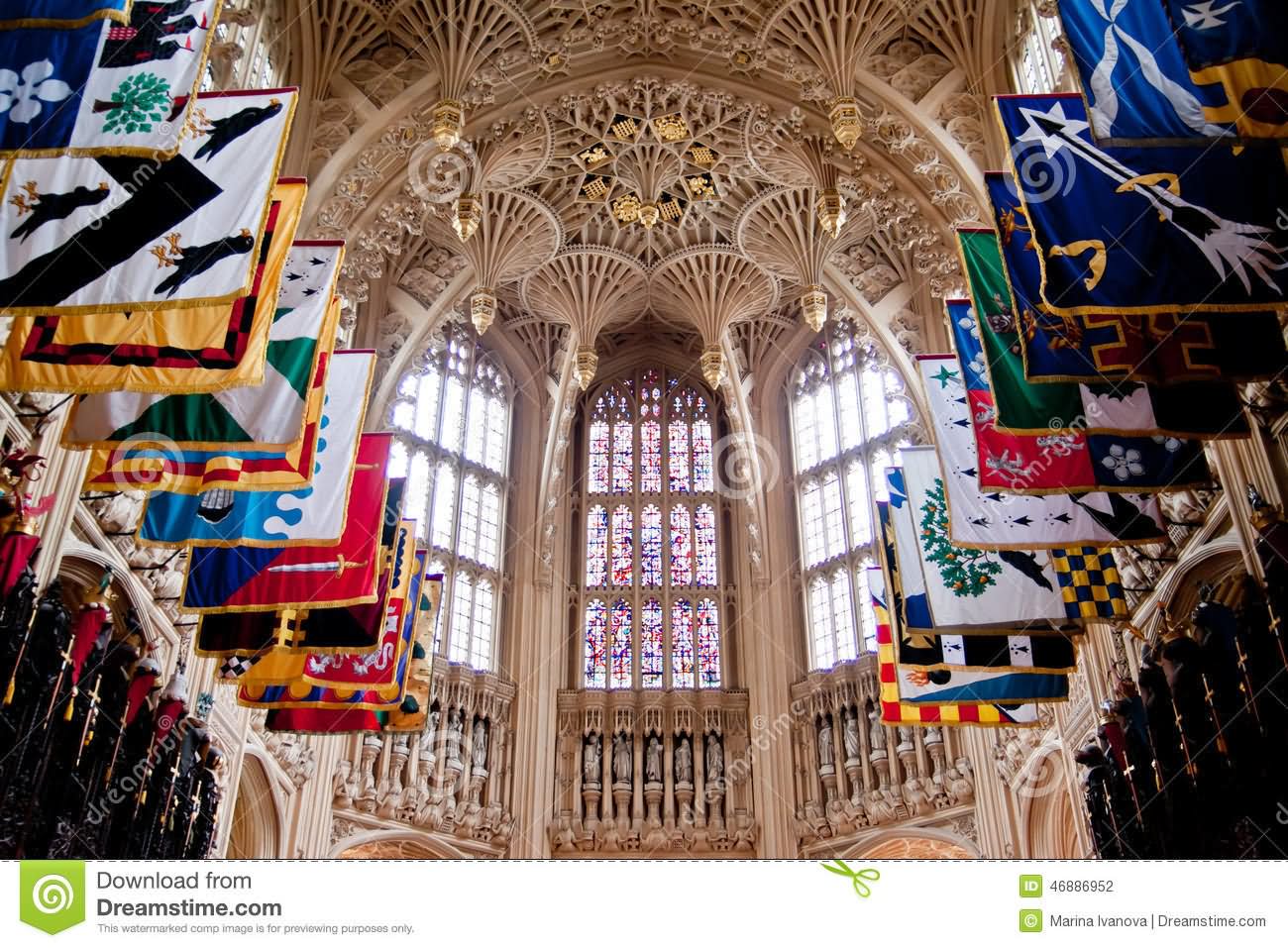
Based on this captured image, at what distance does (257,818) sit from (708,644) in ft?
39.2

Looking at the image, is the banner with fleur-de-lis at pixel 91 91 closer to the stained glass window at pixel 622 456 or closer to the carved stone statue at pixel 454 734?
the carved stone statue at pixel 454 734

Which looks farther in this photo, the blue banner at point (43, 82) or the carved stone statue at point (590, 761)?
the carved stone statue at point (590, 761)

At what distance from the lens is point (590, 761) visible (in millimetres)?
26781

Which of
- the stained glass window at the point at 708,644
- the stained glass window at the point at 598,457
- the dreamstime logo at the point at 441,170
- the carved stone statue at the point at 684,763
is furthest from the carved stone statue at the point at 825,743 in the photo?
the dreamstime logo at the point at 441,170

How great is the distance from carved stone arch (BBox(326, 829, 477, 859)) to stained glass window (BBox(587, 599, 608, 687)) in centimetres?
536

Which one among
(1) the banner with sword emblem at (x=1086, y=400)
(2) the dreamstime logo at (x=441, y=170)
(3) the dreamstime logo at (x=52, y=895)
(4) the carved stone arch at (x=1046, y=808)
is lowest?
(3) the dreamstime logo at (x=52, y=895)

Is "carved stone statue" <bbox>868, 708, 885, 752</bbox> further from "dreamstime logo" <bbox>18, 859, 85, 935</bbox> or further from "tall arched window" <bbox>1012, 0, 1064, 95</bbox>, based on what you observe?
"dreamstime logo" <bbox>18, 859, 85, 935</bbox>

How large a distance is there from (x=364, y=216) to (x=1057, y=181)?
14028 mm

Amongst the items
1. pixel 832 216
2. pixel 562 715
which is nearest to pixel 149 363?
pixel 832 216

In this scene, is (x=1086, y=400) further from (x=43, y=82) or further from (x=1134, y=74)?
(x=43, y=82)

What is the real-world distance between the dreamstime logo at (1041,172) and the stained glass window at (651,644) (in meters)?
20.6

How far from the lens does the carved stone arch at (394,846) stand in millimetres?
22797

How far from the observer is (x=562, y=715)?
2748cm

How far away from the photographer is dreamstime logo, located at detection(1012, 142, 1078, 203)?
9.14m
